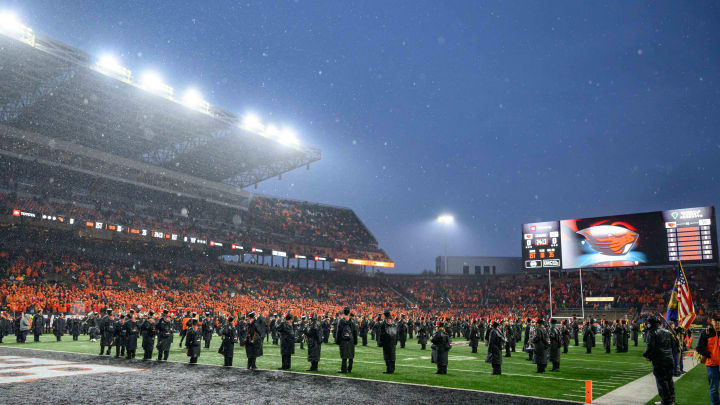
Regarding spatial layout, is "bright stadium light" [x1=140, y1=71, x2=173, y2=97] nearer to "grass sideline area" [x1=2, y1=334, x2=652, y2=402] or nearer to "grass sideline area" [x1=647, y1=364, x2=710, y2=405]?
"grass sideline area" [x1=2, y1=334, x2=652, y2=402]

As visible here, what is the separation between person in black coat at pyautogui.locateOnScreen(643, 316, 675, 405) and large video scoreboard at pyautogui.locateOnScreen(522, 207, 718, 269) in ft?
109

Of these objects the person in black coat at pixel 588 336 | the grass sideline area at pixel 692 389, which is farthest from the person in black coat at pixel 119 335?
the person in black coat at pixel 588 336

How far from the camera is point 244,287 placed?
164 ft

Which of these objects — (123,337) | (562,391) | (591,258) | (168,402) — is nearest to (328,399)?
(168,402)

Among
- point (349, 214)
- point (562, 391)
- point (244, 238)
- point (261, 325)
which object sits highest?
point (349, 214)

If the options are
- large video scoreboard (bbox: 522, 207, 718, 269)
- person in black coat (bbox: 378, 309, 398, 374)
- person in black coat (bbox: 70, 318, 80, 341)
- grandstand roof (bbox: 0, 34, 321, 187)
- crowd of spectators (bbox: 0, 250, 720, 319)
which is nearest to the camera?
person in black coat (bbox: 378, 309, 398, 374)

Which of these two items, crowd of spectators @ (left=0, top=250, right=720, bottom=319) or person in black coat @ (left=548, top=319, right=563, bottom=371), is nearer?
person in black coat @ (left=548, top=319, right=563, bottom=371)

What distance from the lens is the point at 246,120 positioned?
45.8 m

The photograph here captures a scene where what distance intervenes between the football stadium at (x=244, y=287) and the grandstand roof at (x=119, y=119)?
0.67ft

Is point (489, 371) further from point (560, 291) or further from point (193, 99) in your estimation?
point (560, 291)

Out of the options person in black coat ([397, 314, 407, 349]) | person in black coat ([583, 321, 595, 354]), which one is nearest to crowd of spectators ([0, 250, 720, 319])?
person in black coat ([397, 314, 407, 349])

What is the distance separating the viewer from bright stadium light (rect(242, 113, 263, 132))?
149 feet

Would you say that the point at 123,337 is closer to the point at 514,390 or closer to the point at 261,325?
the point at 261,325

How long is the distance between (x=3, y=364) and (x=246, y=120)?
3374cm
